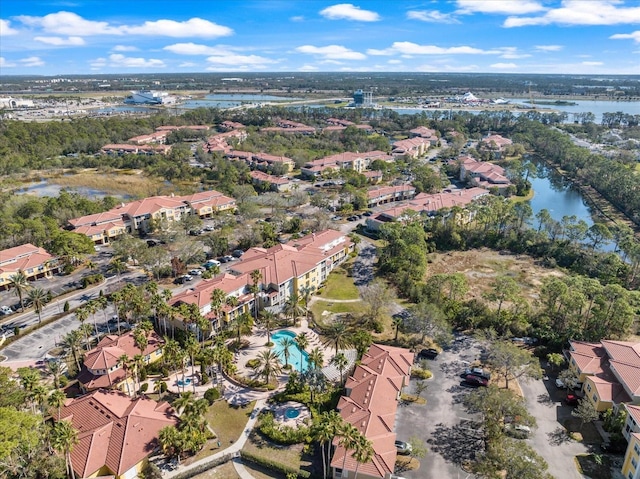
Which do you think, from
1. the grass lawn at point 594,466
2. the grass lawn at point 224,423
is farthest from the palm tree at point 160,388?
the grass lawn at point 594,466

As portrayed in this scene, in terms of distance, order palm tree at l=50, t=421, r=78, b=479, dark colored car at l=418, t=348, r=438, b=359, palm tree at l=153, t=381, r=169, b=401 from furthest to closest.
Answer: dark colored car at l=418, t=348, r=438, b=359 → palm tree at l=153, t=381, r=169, b=401 → palm tree at l=50, t=421, r=78, b=479

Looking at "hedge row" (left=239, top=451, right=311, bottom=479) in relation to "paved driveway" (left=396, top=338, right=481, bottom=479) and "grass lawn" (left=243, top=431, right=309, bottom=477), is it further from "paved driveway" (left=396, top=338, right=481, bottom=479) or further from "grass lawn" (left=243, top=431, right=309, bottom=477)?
"paved driveway" (left=396, top=338, right=481, bottom=479)

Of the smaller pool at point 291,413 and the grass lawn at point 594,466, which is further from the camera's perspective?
the smaller pool at point 291,413

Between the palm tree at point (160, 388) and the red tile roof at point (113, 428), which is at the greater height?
the red tile roof at point (113, 428)

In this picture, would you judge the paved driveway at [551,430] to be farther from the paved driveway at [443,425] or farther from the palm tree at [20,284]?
the palm tree at [20,284]

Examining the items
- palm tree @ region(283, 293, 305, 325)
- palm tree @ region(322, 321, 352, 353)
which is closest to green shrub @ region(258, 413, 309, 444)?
palm tree @ region(322, 321, 352, 353)

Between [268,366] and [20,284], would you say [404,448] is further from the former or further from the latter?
[20,284]

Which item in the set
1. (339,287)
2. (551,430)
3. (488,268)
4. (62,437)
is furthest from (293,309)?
(488,268)
